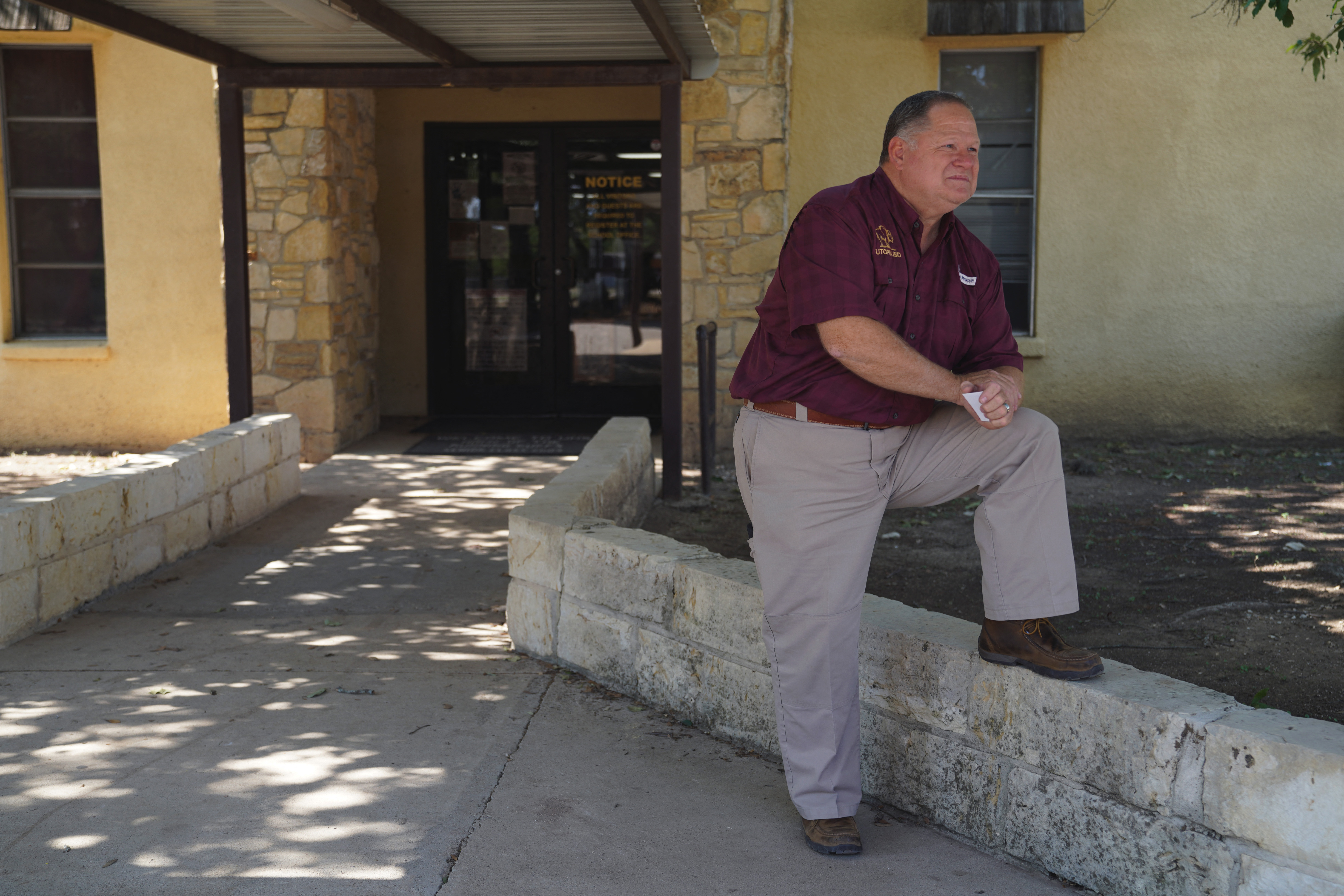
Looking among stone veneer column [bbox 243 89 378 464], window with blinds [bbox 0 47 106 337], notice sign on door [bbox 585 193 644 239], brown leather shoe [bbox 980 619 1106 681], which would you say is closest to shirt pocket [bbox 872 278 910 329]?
brown leather shoe [bbox 980 619 1106 681]

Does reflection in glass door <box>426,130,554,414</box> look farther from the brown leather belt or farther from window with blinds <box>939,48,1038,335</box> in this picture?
the brown leather belt

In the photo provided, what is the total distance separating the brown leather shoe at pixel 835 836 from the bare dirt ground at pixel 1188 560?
1581 millimetres

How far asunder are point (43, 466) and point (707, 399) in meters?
4.91

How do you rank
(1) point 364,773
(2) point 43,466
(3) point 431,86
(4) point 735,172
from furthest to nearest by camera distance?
(2) point 43,466, (4) point 735,172, (3) point 431,86, (1) point 364,773

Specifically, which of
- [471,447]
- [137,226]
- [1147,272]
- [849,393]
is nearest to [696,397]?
[471,447]

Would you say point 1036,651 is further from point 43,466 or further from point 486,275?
point 486,275

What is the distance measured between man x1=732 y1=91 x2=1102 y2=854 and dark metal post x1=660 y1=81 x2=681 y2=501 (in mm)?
4041

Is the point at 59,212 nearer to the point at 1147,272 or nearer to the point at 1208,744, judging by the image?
the point at 1147,272

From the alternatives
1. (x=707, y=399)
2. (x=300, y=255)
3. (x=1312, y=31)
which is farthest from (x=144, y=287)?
(x=1312, y=31)

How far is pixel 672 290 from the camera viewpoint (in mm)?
7480

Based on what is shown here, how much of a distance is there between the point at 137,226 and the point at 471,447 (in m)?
3.03

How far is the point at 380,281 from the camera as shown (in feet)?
35.6

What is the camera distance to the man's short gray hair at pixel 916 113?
10.6ft

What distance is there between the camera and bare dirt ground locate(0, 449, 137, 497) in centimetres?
827
